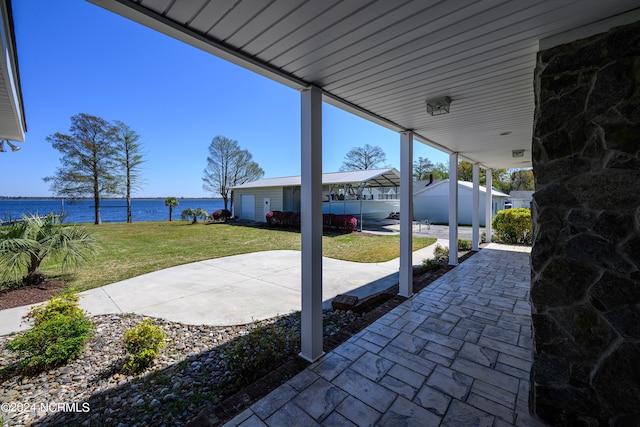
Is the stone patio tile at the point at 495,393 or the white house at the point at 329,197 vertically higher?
the white house at the point at 329,197

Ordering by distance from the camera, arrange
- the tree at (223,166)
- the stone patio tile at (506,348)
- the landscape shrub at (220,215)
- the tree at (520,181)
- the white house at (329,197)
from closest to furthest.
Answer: the stone patio tile at (506,348) < the white house at (329,197) < the landscape shrub at (220,215) < the tree at (223,166) < the tree at (520,181)

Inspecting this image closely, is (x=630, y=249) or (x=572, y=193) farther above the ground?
(x=572, y=193)

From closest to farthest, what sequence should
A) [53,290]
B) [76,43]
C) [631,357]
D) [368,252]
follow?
[631,357], [53,290], [76,43], [368,252]

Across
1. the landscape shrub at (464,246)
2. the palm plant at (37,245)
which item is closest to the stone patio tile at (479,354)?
the landscape shrub at (464,246)

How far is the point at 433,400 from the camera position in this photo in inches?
79.5

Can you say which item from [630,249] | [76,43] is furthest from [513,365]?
[76,43]

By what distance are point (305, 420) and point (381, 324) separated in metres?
1.71

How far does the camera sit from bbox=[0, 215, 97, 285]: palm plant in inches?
156

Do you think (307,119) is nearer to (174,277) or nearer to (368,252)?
(174,277)

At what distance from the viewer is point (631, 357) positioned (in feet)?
4.99

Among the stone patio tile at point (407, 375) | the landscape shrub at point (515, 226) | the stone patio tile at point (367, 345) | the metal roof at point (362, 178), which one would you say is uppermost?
the metal roof at point (362, 178)

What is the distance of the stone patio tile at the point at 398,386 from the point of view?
2.10m

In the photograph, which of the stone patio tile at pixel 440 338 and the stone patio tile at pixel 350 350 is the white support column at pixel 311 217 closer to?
the stone patio tile at pixel 350 350

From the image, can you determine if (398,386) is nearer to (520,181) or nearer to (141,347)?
(141,347)
